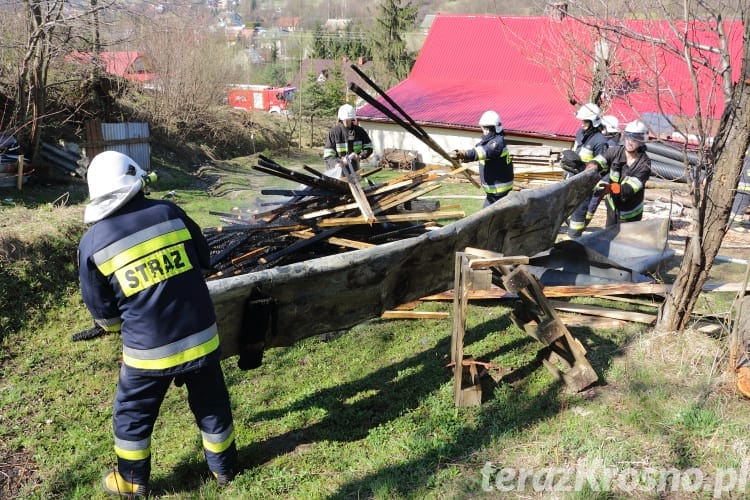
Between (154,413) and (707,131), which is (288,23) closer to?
(707,131)

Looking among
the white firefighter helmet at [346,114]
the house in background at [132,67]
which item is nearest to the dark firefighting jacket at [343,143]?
the white firefighter helmet at [346,114]

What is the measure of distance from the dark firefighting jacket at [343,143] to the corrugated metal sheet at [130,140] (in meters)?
7.45

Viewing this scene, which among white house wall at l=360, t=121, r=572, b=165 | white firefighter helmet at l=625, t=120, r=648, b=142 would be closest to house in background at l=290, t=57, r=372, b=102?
white house wall at l=360, t=121, r=572, b=165

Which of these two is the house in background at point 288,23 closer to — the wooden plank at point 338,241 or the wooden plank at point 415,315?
the wooden plank at point 338,241

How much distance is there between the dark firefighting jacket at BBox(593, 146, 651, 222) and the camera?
7.11 metres

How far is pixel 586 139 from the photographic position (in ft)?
27.1

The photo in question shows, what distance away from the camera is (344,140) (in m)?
10.0

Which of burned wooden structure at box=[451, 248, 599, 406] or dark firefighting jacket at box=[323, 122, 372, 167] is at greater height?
dark firefighting jacket at box=[323, 122, 372, 167]

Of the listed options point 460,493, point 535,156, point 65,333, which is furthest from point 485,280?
point 535,156

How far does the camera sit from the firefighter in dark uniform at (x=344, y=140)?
995 cm

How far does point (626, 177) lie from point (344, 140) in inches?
190

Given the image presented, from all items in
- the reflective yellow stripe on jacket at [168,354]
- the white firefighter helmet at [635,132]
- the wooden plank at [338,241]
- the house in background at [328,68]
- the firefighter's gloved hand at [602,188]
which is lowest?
the wooden plank at [338,241]

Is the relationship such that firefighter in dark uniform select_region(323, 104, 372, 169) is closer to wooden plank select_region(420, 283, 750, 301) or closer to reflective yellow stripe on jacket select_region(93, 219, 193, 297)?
wooden plank select_region(420, 283, 750, 301)

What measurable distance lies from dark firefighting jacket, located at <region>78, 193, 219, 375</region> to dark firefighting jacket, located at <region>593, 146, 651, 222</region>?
565 cm
